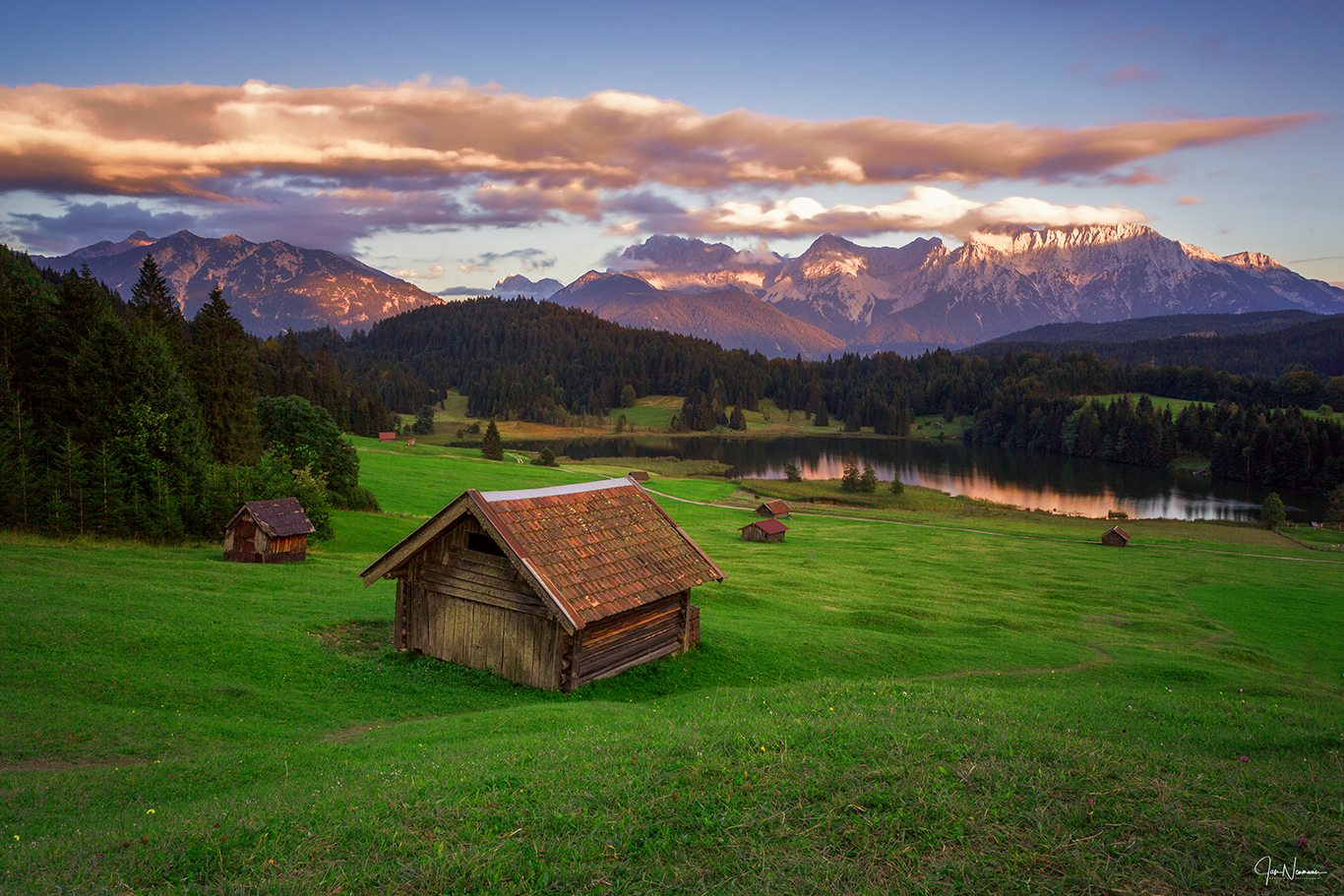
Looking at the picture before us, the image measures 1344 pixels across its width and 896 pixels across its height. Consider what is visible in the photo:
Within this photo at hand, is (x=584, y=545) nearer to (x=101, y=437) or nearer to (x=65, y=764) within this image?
(x=65, y=764)

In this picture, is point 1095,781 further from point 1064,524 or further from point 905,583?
point 1064,524

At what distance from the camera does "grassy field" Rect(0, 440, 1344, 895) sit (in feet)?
31.0

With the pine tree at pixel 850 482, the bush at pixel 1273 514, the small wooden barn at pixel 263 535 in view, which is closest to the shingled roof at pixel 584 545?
the small wooden barn at pixel 263 535

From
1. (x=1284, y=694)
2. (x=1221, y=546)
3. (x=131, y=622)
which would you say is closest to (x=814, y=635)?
(x=1284, y=694)

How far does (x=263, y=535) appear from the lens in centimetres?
4175

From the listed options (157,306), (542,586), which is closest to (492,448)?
(157,306)

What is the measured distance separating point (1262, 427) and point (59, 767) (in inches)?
7172

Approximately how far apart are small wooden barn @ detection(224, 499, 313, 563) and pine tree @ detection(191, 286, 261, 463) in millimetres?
24020

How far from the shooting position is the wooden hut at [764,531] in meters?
66.7

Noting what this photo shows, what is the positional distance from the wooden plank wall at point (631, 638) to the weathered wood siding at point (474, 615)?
103cm

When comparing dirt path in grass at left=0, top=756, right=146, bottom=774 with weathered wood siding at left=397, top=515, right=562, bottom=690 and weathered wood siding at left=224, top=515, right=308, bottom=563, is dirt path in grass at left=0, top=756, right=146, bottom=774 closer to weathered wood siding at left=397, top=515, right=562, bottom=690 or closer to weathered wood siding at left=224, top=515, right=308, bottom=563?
weathered wood siding at left=397, top=515, right=562, bottom=690

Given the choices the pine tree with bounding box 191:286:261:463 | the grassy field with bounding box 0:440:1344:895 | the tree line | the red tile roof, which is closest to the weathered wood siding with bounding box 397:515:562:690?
the grassy field with bounding box 0:440:1344:895

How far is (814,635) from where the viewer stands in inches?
1187

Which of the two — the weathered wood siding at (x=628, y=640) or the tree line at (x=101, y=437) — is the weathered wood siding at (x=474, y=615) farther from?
the tree line at (x=101, y=437)
